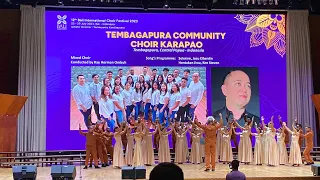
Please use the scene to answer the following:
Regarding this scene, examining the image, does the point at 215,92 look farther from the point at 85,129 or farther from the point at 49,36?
the point at 49,36

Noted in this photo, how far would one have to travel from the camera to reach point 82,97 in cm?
1400

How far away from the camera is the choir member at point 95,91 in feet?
45.9

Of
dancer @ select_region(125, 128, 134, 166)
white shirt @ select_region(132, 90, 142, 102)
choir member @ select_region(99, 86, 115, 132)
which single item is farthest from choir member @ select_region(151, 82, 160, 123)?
dancer @ select_region(125, 128, 134, 166)

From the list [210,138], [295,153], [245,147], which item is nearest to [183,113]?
[245,147]

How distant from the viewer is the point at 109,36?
14.3m

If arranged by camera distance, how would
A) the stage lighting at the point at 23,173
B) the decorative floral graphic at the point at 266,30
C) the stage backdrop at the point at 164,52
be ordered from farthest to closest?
1. the decorative floral graphic at the point at 266,30
2. the stage backdrop at the point at 164,52
3. the stage lighting at the point at 23,173

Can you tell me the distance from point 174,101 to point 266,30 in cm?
407

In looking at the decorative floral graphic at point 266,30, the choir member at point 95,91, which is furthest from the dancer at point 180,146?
the decorative floral graphic at point 266,30

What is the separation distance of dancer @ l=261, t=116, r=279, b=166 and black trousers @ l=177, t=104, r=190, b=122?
10.1ft

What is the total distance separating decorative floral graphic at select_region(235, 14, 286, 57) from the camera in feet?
48.3

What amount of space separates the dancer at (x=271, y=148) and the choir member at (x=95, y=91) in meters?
5.44

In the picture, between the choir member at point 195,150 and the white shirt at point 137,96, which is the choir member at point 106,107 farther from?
the choir member at point 195,150

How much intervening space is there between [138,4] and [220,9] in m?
2.82

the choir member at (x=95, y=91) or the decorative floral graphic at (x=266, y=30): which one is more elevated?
the decorative floral graphic at (x=266, y=30)
